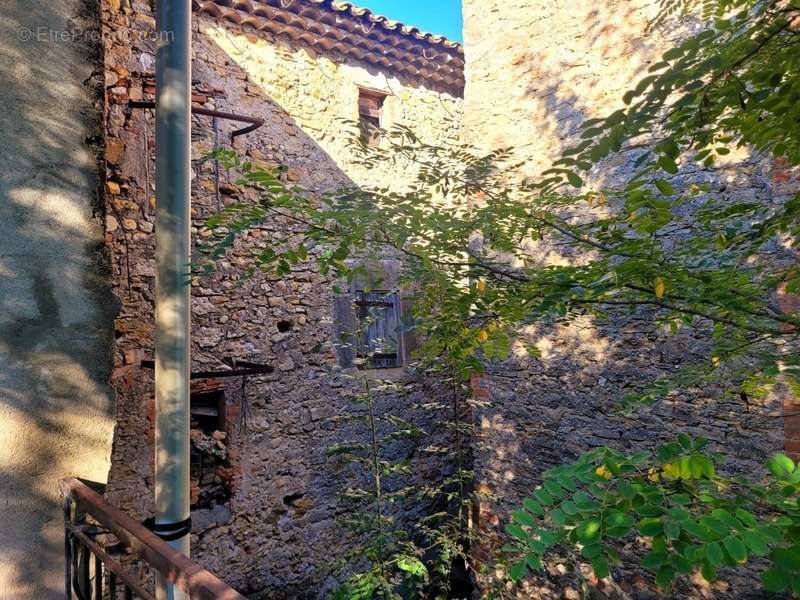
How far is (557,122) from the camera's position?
450 centimetres

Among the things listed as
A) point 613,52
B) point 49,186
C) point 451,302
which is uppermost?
point 613,52

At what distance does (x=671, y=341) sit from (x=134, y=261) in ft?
15.2

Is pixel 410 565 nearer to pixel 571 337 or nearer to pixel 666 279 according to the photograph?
pixel 571 337

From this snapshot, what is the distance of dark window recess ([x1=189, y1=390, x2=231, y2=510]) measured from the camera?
4.43 meters

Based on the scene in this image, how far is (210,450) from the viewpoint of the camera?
448cm

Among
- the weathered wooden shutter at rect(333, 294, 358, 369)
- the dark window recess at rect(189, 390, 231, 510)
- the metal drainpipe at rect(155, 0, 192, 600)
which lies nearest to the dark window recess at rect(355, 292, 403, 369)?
the weathered wooden shutter at rect(333, 294, 358, 369)

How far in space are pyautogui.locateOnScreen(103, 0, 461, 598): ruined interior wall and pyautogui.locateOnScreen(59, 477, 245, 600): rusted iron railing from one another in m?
2.07

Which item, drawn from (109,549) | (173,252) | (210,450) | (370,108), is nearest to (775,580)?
(173,252)

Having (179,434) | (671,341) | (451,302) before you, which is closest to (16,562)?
(179,434)

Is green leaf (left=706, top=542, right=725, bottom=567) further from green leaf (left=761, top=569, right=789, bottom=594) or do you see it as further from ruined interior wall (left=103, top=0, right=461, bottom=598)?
ruined interior wall (left=103, top=0, right=461, bottom=598)

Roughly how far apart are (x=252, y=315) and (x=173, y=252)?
9.73 feet

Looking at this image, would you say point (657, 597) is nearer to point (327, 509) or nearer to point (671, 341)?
point (671, 341)

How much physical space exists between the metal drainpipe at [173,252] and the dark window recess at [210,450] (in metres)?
2.76

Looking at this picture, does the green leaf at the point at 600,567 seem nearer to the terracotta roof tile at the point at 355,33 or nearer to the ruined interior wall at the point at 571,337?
the ruined interior wall at the point at 571,337
